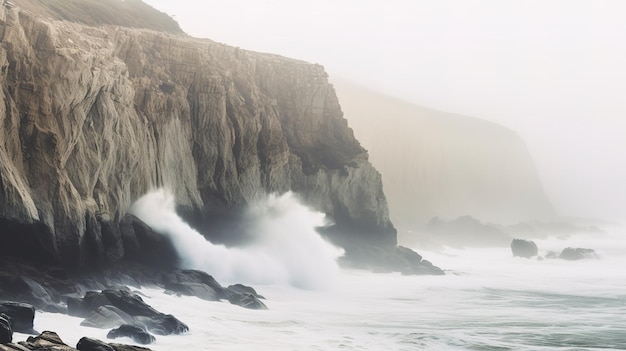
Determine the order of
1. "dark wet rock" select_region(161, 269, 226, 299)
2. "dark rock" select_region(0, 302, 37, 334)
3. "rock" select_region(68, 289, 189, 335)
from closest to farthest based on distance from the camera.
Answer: "dark rock" select_region(0, 302, 37, 334) → "rock" select_region(68, 289, 189, 335) → "dark wet rock" select_region(161, 269, 226, 299)

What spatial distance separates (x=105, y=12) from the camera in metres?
51.7

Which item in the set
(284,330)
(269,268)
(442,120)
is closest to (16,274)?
(284,330)

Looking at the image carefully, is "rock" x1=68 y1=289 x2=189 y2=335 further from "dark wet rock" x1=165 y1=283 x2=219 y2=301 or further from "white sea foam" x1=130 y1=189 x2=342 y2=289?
"white sea foam" x1=130 y1=189 x2=342 y2=289

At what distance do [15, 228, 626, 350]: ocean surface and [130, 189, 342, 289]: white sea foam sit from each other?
112cm

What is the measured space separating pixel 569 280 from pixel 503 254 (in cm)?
2496

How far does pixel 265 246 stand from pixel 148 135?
10176 mm

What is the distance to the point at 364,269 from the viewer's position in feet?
157

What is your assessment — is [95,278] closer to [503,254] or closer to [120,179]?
[120,179]

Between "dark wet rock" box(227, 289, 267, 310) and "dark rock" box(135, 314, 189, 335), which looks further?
"dark wet rock" box(227, 289, 267, 310)

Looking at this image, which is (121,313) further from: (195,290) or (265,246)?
(265,246)

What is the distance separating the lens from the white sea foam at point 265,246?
33438 mm

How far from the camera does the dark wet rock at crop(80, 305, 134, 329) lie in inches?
739

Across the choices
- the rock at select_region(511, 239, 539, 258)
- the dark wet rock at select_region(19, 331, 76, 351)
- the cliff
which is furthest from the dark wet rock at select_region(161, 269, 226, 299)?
the cliff

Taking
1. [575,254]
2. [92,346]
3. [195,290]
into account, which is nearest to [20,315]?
[92,346]
